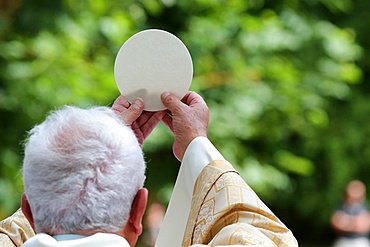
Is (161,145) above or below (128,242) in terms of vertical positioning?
below

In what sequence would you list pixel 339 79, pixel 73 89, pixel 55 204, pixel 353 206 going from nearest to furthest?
pixel 55 204
pixel 73 89
pixel 339 79
pixel 353 206

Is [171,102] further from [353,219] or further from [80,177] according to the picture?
[353,219]

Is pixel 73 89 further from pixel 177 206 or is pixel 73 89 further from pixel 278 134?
pixel 177 206

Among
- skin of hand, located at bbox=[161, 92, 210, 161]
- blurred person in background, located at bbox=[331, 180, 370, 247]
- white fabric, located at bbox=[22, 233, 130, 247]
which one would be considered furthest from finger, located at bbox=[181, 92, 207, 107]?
blurred person in background, located at bbox=[331, 180, 370, 247]

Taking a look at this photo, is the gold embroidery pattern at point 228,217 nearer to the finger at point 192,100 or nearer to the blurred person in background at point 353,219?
the finger at point 192,100

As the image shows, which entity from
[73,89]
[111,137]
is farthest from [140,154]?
[73,89]

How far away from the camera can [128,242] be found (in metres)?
1.53

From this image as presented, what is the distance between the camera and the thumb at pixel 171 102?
1.83 m

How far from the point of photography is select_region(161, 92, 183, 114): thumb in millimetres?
1828

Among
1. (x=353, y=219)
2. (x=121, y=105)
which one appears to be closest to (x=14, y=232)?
(x=121, y=105)

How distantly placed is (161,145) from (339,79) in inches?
72.2

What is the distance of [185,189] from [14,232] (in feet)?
1.10

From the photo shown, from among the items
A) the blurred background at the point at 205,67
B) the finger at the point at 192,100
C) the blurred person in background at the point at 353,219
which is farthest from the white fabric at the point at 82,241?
the blurred person in background at the point at 353,219

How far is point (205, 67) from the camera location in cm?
623
